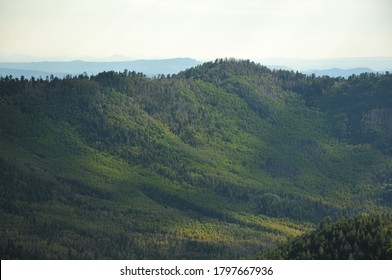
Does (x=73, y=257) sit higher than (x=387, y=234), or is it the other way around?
(x=387, y=234)

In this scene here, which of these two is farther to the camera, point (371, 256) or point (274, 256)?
point (274, 256)

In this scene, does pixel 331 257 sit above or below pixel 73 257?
above

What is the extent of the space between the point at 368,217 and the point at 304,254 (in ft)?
65.3

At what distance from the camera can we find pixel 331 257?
151250 mm

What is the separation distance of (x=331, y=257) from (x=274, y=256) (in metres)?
15.5

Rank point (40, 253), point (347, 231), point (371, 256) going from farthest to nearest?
1. point (40, 253)
2. point (347, 231)
3. point (371, 256)
